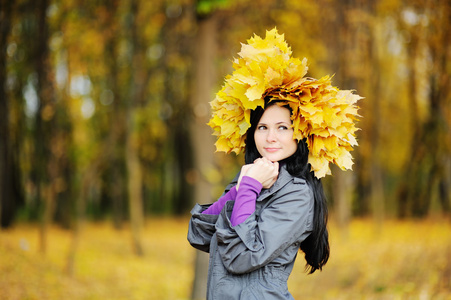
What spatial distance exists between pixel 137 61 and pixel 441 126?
9.80m

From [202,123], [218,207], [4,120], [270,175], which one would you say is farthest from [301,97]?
[4,120]

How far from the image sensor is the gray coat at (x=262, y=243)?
227 cm

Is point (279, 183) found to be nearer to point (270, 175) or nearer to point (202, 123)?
point (270, 175)

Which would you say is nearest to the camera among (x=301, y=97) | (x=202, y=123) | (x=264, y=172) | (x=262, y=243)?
(x=262, y=243)

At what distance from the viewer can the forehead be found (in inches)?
103

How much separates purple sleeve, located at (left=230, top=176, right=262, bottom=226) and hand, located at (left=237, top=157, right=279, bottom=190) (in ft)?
0.10

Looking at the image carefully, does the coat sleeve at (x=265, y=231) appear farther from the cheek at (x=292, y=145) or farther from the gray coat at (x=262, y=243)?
the cheek at (x=292, y=145)

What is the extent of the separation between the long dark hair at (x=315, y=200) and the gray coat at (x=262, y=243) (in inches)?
2.7

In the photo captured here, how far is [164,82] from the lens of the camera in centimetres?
1831

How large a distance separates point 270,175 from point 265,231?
0.29 meters

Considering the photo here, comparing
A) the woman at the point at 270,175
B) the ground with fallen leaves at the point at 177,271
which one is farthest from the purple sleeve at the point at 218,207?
the ground with fallen leaves at the point at 177,271

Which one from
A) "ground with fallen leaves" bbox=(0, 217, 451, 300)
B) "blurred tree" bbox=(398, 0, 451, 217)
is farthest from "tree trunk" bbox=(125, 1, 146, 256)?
"blurred tree" bbox=(398, 0, 451, 217)

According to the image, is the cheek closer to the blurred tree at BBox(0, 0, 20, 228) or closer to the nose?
the nose

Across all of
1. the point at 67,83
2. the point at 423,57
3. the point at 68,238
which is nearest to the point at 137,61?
the point at 67,83
